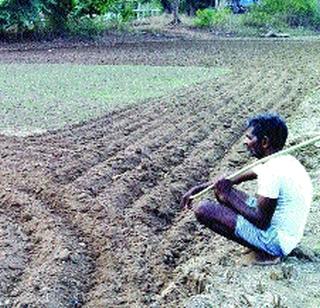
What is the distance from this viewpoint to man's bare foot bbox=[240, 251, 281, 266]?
22.1 ft

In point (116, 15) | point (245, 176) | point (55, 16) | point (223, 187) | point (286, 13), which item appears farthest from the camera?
point (286, 13)

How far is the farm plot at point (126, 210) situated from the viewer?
6.48 meters

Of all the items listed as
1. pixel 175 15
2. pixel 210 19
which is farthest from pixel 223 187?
pixel 175 15

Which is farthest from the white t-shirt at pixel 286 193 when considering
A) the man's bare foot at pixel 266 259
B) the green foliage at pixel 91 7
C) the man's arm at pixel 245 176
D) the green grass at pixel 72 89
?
the green foliage at pixel 91 7

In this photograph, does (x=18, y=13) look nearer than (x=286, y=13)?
Yes

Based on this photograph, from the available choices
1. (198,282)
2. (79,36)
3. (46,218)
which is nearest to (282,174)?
(198,282)

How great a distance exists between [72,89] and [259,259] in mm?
12510

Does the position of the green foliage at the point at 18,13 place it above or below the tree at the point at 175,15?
above

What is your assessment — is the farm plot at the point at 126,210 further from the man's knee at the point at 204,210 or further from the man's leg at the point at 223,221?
the man's knee at the point at 204,210

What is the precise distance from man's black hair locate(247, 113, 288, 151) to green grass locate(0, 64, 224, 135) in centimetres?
718

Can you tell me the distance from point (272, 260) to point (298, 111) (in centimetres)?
895

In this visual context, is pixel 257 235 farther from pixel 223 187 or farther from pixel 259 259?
pixel 223 187

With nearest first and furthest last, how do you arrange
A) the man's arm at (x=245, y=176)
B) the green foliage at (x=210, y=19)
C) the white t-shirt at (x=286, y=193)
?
the white t-shirt at (x=286, y=193) → the man's arm at (x=245, y=176) → the green foliage at (x=210, y=19)

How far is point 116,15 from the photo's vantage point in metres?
35.7
